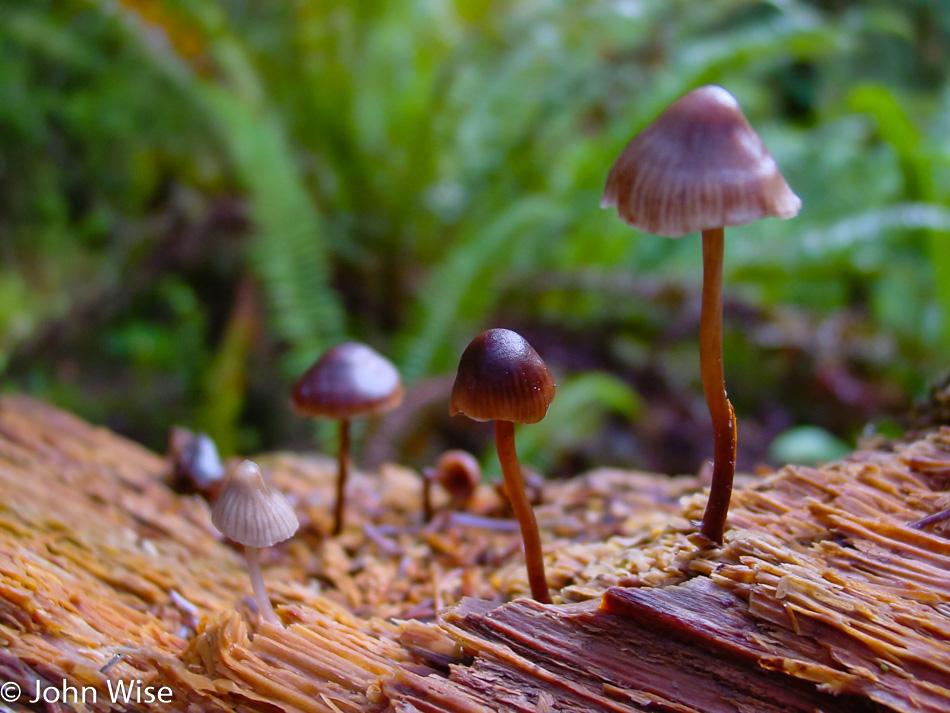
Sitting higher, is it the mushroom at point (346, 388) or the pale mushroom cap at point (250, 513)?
the mushroom at point (346, 388)

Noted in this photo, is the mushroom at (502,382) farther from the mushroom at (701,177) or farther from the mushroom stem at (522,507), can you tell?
the mushroom at (701,177)

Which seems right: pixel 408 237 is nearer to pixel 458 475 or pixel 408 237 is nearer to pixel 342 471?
pixel 458 475

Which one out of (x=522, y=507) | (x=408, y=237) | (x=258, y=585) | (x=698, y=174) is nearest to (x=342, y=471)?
(x=258, y=585)

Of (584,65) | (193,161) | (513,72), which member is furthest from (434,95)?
(193,161)

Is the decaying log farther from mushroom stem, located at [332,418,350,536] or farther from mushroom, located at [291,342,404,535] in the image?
mushroom, located at [291,342,404,535]

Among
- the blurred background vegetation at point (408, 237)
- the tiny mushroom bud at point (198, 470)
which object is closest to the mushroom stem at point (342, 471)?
the tiny mushroom bud at point (198, 470)
